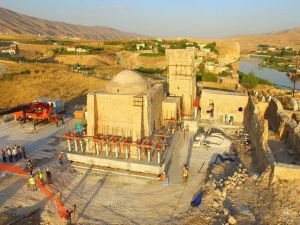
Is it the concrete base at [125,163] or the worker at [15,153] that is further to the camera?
the worker at [15,153]

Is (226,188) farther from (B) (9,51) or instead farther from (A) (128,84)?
(B) (9,51)

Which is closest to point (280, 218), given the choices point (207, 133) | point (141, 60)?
point (207, 133)

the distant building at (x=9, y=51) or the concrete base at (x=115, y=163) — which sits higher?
the distant building at (x=9, y=51)

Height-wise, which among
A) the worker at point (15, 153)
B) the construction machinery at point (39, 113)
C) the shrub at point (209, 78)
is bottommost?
the worker at point (15, 153)

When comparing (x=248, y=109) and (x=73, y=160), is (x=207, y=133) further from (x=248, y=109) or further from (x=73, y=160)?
(x=73, y=160)

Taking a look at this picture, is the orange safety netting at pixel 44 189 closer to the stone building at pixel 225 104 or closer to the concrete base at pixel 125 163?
the concrete base at pixel 125 163

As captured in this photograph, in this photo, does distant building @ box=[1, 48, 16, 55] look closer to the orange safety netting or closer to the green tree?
the green tree

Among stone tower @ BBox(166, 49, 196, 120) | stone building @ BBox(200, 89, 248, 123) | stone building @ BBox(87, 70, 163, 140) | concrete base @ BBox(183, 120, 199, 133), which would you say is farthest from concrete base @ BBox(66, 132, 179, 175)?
stone building @ BBox(200, 89, 248, 123)

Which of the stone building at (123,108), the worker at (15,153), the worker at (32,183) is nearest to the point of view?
the worker at (32,183)

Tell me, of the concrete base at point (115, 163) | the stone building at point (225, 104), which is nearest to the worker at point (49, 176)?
the concrete base at point (115, 163)
